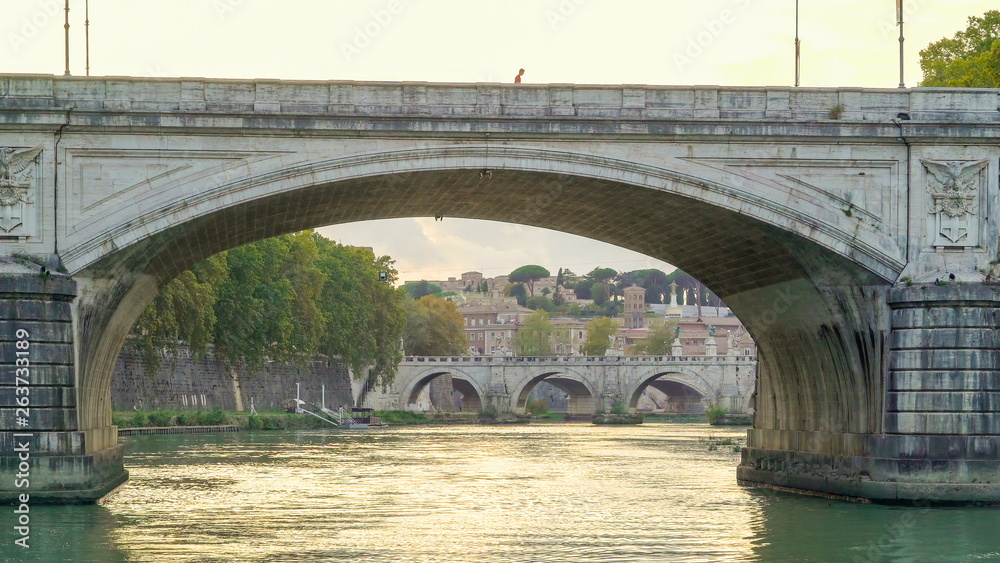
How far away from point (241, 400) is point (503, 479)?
135ft

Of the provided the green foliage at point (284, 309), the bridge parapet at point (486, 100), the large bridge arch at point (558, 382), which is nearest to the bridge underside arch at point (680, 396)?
the large bridge arch at point (558, 382)

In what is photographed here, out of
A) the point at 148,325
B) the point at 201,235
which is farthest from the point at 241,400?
the point at 201,235

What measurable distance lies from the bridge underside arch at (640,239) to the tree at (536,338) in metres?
123

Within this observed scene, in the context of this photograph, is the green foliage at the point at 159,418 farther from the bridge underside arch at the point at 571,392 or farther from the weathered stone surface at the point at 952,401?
the bridge underside arch at the point at 571,392

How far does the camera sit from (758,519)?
883 inches

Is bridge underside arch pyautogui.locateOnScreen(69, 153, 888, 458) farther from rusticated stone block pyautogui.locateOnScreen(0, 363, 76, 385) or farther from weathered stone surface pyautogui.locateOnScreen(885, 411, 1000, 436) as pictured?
weathered stone surface pyautogui.locateOnScreen(885, 411, 1000, 436)

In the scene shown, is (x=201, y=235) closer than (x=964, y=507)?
No

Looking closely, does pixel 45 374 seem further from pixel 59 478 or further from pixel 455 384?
pixel 455 384

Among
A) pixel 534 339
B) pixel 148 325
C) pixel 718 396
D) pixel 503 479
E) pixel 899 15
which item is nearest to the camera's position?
pixel 899 15

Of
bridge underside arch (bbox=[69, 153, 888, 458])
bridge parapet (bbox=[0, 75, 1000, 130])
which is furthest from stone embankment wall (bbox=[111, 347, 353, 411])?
bridge parapet (bbox=[0, 75, 1000, 130])

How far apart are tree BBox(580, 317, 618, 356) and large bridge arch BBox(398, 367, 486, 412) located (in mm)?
42156

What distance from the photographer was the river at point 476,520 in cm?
1828

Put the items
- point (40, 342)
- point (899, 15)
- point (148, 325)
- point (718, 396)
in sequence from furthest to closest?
point (718, 396) < point (148, 325) < point (899, 15) < point (40, 342)

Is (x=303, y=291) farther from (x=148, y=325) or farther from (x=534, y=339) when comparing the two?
(x=534, y=339)
